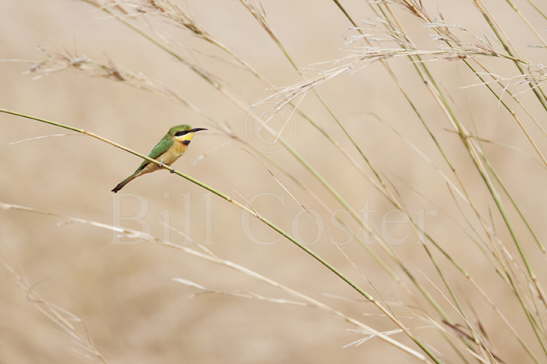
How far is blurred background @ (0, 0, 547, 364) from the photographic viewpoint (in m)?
1.96

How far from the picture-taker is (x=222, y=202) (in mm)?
2230

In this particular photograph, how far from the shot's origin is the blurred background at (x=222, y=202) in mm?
1961

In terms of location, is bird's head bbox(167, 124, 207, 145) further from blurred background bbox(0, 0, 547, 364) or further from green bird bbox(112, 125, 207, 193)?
blurred background bbox(0, 0, 547, 364)

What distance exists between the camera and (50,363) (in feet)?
6.20

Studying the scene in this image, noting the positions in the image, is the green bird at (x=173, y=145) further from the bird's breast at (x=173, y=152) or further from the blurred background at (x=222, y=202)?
the blurred background at (x=222, y=202)

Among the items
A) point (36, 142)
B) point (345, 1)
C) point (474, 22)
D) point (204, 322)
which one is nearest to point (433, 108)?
point (474, 22)

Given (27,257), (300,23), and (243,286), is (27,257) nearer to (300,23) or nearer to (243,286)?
(243,286)

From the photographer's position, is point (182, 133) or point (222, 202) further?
point (222, 202)

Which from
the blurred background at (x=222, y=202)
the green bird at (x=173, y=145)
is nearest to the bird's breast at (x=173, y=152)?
the green bird at (x=173, y=145)

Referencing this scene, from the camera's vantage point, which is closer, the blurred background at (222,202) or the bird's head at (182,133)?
the bird's head at (182,133)

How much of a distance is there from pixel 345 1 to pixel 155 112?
0.84 meters

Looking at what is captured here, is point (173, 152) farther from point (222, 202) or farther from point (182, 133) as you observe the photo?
point (222, 202)

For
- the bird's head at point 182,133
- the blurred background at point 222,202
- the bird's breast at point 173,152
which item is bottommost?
the blurred background at point 222,202

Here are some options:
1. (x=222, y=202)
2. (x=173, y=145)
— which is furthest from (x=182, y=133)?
(x=222, y=202)
